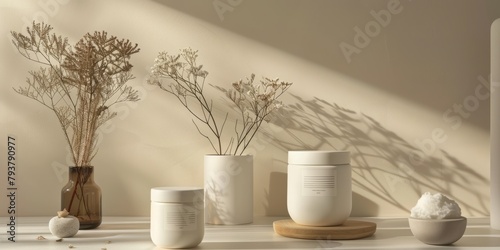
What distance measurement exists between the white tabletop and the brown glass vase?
0.13 feet

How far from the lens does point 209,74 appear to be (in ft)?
6.09

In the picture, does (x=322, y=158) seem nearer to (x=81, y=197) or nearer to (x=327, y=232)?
(x=327, y=232)

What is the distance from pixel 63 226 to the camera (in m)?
1.47

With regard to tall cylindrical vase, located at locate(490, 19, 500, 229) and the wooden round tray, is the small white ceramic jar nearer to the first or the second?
the wooden round tray

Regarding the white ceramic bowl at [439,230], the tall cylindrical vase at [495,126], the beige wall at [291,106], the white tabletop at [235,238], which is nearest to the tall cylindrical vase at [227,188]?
the white tabletop at [235,238]

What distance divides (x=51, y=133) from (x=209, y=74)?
504 millimetres

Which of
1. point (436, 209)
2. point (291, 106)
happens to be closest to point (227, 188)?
point (291, 106)

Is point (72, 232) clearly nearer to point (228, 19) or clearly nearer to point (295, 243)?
point (295, 243)

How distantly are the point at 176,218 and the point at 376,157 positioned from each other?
77cm

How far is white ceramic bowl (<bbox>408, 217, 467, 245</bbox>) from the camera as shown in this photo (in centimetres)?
134

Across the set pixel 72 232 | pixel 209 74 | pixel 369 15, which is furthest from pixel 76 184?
pixel 369 15

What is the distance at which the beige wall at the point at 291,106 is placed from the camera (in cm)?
184

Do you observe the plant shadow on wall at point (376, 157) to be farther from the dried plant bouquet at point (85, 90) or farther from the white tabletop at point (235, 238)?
the dried plant bouquet at point (85, 90)

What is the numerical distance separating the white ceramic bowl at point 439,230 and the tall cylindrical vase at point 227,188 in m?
0.50
